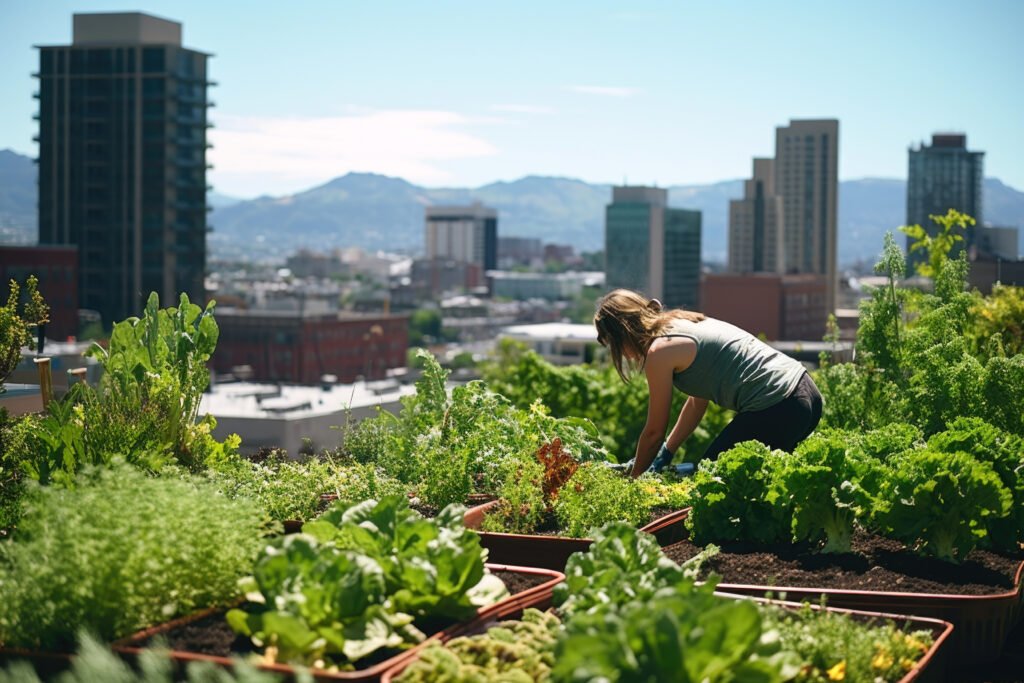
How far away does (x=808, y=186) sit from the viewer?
196375mm

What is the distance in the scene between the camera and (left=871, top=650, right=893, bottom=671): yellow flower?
269 cm

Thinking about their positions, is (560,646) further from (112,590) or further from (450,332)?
(450,332)

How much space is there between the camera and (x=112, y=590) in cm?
262

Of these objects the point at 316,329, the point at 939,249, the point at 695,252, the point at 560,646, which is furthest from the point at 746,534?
the point at 695,252

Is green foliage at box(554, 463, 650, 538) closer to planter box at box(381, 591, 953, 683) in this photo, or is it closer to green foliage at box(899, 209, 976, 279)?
planter box at box(381, 591, 953, 683)

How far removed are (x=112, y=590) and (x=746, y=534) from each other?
2048 millimetres

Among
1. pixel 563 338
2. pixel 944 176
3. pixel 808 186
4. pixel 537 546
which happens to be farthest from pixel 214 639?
pixel 944 176

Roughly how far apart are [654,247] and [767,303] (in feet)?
121

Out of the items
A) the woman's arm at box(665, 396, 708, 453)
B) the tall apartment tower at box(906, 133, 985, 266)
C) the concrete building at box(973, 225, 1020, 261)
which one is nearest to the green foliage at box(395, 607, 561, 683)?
the woman's arm at box(665, 396, 708, 453)

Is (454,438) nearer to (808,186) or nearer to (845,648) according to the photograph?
(845,648)

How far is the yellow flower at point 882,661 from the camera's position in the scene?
2.69m

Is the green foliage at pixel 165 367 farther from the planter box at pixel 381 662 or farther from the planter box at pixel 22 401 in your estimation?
the planter box at pixel 381 662

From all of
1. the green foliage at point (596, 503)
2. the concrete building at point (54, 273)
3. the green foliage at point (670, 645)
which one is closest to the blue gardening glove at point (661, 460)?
the green foliage at point (596, 503)

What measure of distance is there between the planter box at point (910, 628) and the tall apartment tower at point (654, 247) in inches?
6142
